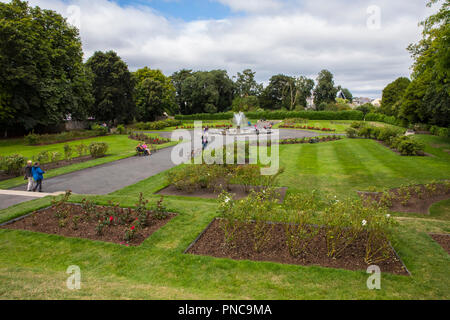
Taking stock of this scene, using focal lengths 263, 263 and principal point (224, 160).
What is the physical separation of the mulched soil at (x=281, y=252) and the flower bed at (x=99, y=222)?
65.2 inches

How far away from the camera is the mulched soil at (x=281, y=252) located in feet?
17.0

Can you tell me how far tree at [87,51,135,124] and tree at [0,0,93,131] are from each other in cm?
864

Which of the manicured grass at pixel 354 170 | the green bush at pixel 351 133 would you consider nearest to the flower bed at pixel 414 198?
the manicured grass at pixel 354 170

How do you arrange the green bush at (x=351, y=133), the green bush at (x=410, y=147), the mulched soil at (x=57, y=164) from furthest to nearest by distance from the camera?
the green bush at (x=351, y=133), the green bush at (x=410, y=147), the mulched soil at (x=57, y=164)

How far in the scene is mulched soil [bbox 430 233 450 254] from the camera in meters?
5.87

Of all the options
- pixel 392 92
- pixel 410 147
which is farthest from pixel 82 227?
pixel 392 92

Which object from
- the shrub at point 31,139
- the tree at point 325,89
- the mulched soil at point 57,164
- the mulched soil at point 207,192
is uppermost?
the tree at point 325,89

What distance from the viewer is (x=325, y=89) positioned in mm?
75625

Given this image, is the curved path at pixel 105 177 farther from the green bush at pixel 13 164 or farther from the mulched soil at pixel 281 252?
the mulched soil at pixel 281 252

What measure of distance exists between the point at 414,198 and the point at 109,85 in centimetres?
4603

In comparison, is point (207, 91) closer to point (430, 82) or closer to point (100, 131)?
point (100, 131)

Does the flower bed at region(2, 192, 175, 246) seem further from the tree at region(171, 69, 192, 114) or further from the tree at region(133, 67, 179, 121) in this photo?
the tree at region(171, 69, 192, 114)

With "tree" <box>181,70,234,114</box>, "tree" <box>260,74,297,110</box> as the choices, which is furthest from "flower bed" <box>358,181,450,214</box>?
"tree" <box>260,74,297,110</box>

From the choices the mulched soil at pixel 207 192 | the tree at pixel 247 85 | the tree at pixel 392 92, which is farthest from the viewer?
the tree at pixel 247 85
